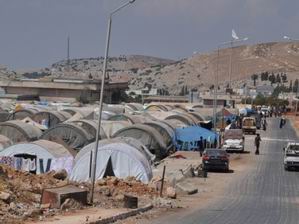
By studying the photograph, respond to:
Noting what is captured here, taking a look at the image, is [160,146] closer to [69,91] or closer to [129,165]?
[129,165]

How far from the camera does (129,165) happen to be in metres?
33.8

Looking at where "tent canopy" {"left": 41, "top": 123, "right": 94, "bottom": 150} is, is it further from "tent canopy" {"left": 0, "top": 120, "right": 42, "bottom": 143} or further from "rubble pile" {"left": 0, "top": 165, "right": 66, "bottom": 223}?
"rubble pile" {"left": 0, "top": 165, "right": 66, "bottom": 223}

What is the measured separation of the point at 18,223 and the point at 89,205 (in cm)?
496

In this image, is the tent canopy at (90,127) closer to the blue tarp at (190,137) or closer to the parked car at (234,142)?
the blue tarp at (190,137)

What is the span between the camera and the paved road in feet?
71.7

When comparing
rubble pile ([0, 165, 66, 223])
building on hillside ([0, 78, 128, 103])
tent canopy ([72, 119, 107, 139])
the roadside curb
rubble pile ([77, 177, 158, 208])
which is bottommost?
rubble pile ([77, 177, 158, 208])

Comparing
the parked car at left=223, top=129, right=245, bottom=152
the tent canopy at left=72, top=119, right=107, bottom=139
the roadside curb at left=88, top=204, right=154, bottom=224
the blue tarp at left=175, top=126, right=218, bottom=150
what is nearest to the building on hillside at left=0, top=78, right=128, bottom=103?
the parked car at left=223, top=129, right=245, bottom=152

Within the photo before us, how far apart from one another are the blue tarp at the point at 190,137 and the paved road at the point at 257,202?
997 centimetres

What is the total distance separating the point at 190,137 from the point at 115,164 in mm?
24360

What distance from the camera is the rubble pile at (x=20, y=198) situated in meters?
19.1

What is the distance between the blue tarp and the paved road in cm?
997

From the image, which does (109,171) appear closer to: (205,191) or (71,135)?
(205,191)

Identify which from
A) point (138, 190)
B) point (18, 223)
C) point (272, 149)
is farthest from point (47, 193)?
point (272, 149)

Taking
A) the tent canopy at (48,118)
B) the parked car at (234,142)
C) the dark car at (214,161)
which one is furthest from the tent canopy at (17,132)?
the parked car at (234,142)
